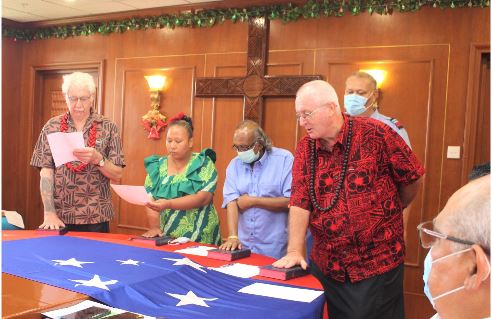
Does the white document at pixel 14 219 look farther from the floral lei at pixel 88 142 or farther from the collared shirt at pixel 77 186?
the floral lei at pixel 88 142

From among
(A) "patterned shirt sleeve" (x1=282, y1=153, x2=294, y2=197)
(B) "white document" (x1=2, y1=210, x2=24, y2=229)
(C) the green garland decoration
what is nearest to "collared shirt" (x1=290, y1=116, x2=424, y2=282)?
→ (A) "patterned shirt sleeve" (x1=282, y1=153, x2=294, y2=197)

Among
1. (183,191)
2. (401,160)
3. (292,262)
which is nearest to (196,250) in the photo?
(183,191)

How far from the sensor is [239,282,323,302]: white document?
1.83 metres

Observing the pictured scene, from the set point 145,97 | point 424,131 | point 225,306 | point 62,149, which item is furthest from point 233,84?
point 225,306

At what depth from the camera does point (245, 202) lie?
3.08 meters

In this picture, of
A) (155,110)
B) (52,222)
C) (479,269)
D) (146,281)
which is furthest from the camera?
(155,110)

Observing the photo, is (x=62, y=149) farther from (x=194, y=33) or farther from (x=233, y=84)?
(x=194, y=33)

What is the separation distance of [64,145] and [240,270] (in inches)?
A: 54.4

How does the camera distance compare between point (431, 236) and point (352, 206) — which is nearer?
point (431, 236)

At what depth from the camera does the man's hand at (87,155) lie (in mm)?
2895

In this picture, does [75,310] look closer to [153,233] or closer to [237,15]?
[153,233]

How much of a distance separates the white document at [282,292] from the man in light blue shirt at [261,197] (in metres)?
1.07

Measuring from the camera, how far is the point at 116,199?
21.5 feet

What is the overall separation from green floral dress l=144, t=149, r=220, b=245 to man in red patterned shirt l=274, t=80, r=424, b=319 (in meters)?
0.83
